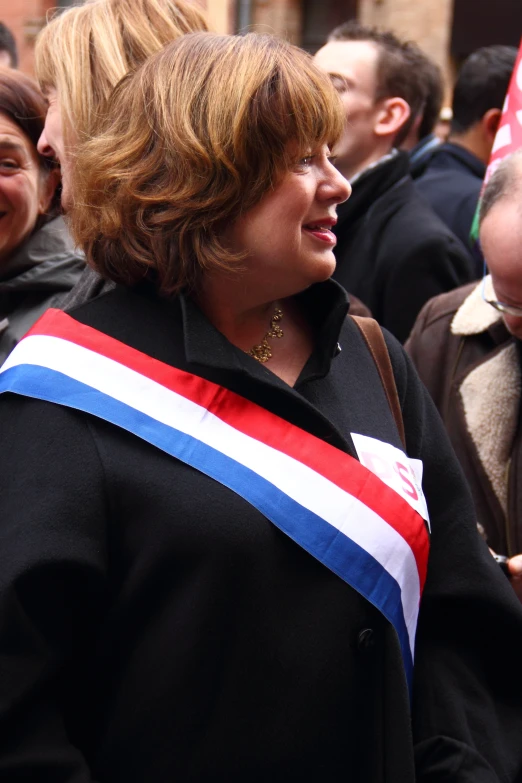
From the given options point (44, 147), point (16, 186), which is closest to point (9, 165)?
point (16, 186)

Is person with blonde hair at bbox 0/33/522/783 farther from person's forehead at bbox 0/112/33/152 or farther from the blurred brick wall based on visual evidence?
the blurred brick wall

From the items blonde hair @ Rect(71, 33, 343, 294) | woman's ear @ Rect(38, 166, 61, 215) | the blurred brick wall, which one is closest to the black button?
blonde hair @ Rect(71, 33, 343, 294)

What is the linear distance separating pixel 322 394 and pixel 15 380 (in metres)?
0.54

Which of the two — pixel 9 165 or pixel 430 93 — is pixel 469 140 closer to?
pixel 430 93

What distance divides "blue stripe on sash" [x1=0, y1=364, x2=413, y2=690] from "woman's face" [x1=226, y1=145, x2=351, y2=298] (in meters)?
0.32

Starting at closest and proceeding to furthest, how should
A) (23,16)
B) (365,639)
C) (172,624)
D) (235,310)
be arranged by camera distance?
1. (172,624)
2. (365,639)
3. (235,310)
4. (23,16)

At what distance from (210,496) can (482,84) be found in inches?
132

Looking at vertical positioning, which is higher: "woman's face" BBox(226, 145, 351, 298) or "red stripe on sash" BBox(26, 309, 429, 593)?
"woman's face" BBox(226, 145, 351, 298)

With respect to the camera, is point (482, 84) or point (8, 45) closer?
point (482, 84)

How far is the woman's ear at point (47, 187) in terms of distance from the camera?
263cm

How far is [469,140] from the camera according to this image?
470 cm

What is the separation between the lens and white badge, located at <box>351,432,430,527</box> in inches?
74.0

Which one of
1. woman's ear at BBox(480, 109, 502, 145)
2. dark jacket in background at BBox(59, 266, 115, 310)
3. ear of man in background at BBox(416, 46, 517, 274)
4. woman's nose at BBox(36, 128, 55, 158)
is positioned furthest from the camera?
woman's ear at BBox(480, 109, 502, 145)

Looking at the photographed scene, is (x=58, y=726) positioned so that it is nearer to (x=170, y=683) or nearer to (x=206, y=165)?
(x=170, y=683)
